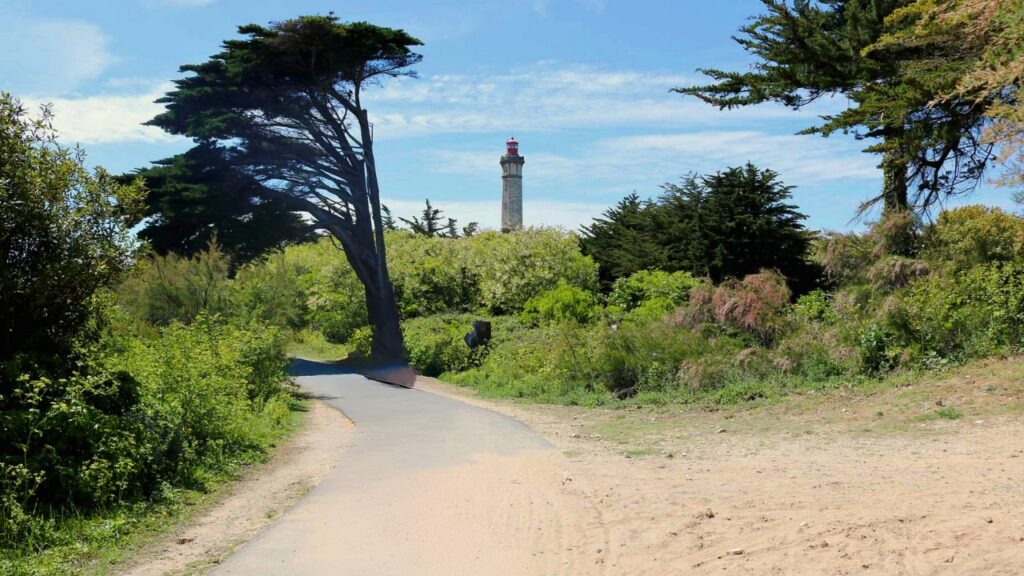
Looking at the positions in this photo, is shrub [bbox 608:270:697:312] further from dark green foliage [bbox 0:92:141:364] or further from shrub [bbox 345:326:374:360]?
dark green foliage [bbox 0:92:141:364]

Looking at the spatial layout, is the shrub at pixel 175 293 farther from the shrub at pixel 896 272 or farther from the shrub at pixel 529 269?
the shrub at pixel 896 272

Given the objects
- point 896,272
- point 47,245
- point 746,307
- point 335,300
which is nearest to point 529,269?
point 335,300

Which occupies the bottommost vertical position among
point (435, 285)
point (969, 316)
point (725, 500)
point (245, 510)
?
point (245, 510)

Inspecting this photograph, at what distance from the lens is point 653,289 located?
25781mm

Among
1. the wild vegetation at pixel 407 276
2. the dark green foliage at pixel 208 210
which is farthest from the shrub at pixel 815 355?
the dark green foliage at pixel 208 210

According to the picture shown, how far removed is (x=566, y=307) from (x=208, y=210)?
12815 mm

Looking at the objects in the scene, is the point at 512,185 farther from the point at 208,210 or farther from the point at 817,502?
the point at 817,502

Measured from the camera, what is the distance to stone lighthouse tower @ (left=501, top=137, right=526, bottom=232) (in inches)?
2677


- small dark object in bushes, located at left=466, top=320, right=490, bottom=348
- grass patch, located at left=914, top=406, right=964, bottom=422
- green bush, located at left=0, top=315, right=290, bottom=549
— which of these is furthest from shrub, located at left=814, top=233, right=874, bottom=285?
green bush, located at left=0, top=315, right=290, bottom=549

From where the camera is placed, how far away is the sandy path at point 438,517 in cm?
636

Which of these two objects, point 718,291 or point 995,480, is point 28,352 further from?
point 718,291

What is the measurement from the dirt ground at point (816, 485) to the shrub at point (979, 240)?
347 cm

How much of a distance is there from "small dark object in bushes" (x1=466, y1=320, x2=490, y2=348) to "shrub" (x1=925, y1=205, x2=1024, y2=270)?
13151mm

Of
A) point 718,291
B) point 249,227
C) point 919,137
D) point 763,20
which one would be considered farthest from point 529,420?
point 249,227
